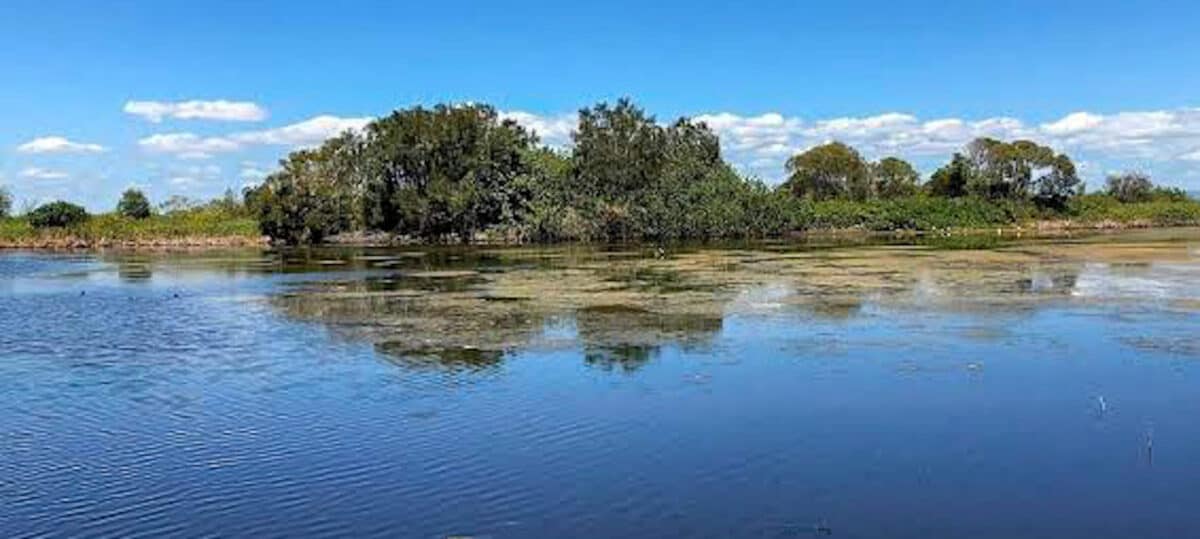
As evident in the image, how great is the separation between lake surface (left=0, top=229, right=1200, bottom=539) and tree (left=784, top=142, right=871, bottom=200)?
99408 mm

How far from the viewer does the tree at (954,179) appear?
4631 inches

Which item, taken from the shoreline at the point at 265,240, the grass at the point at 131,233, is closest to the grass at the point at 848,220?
the grass at the point at 131,233

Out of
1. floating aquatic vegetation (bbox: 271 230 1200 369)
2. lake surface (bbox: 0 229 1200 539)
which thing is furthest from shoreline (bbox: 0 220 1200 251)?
lake surface (bbox: 0 229 1200 539)

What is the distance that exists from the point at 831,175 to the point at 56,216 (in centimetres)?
8106

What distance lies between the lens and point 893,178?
435 feet

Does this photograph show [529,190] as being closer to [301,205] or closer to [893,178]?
[301,205]

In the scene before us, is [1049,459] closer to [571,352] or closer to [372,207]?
[571,352]

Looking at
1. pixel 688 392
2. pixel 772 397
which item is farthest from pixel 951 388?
pixel 688 392

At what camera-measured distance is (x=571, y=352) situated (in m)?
20.0

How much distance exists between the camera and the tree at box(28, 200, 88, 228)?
101m

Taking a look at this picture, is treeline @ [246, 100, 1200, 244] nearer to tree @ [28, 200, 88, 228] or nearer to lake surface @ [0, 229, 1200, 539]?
tree @ [28, 200, 88, 228]

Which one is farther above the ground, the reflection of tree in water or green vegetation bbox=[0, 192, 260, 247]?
green vegetation bbox=[0, 192, 260, 247]

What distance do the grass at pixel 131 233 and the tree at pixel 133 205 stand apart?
12606mm

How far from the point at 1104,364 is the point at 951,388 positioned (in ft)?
11.5
